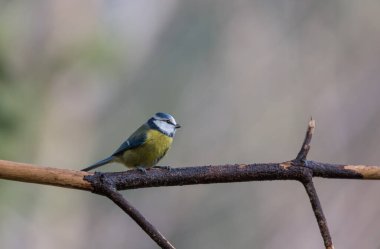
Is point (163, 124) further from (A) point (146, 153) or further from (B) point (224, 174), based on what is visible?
(B) point (224, 174)

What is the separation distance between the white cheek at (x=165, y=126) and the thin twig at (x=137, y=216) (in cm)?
73

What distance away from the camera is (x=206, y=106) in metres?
5.95

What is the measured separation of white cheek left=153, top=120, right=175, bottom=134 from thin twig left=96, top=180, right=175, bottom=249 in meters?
0.73

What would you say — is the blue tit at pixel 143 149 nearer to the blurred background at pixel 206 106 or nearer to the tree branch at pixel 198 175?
the tree branch at pixel 198 175

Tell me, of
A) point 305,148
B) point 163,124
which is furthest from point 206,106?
point 305,148

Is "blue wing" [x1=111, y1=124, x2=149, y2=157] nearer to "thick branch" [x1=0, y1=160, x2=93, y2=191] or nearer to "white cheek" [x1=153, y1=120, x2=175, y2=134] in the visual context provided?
"white cheek" [x1=153, y1=120, x2=175, y2=134]

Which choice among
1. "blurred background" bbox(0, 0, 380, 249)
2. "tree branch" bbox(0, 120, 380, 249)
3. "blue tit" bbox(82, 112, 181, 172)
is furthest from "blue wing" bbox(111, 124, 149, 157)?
"blurred background" bbox(0, 0, 380, 249)

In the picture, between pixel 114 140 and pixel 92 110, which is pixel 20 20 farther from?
pixel 114 140

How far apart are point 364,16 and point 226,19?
133cm

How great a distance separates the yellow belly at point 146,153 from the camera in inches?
65.9

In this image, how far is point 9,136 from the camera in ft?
Result: 8.86

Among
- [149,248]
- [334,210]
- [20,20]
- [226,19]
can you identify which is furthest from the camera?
[226,19]

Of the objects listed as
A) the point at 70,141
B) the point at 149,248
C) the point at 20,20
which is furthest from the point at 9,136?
the point at 149,248


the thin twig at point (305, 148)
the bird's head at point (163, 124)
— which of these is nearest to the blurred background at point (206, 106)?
the bird's head at point (163, 124)
